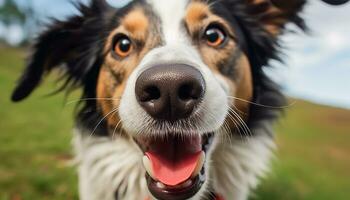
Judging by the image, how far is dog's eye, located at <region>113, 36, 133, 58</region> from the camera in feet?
11.3

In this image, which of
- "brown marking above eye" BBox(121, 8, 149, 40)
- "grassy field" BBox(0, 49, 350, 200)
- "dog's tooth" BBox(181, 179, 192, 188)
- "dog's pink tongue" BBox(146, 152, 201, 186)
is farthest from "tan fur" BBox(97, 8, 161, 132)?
"grassy field" BBox(0, 49, 350, 200)

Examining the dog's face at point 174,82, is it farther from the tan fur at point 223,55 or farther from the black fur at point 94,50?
the black fur at point 94,50

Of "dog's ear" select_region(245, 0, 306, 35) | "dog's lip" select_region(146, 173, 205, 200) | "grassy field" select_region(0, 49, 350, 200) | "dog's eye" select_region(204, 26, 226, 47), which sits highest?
"dog's eye" select_region(204, 26, 226, 47)

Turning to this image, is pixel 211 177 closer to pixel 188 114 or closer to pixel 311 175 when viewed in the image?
pixel 188 114

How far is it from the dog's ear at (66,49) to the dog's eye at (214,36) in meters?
0.96

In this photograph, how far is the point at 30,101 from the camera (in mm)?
14789

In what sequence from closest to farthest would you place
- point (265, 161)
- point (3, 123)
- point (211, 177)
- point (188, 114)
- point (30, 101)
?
1. point (188, 114)
2. point (211, 177)
3. point (265, 161)
4. point (3, 123)
5. point (30, 101)

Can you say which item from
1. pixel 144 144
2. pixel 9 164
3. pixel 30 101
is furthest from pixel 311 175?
pixel 30 101

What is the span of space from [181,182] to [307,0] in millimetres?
1905

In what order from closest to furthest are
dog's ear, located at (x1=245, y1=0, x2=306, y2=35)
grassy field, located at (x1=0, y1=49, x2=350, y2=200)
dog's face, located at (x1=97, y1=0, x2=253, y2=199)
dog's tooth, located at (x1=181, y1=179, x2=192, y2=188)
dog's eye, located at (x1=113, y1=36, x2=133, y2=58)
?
dog's face, located at (x1=97, y1=0, x2=253, y2=199) < dog's tooth, located at (x1=181, y1=179, x2=192, y2=188) < dog's eye, located at (x1=113, y1=36, x2=133, y2=58) < dog's ear, located at (x1=245, y1=0, x2=306, y2=35) < grassy field, located at (x1=0, y1=49, x2=350, y2=200)

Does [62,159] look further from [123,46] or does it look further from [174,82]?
[174,82]

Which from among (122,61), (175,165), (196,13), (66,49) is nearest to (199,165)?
(175,165)

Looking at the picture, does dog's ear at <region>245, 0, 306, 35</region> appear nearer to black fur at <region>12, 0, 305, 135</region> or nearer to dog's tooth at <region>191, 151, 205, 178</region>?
black fur at <region>12, 0, 305, 135</region>

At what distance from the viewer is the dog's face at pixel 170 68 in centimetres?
272
